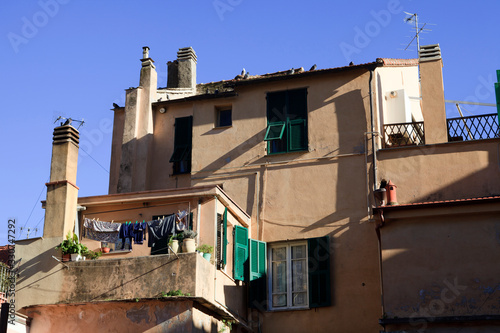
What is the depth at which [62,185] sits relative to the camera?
A: 825 inches

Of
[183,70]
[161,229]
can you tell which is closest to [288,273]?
[161,229]

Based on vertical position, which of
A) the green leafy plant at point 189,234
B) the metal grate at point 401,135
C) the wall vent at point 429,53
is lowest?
the green leafy plant at point 189,234

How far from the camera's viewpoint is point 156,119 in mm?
25922

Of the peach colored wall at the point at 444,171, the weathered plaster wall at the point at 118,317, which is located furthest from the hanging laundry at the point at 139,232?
the peach colored wall at the point at 444,171

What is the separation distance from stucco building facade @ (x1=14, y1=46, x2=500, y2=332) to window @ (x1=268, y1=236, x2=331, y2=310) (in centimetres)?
4

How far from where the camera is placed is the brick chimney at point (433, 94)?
22359 millimetres

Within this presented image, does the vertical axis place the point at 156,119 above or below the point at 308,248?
above

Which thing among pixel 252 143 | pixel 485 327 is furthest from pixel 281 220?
pixel 485 327

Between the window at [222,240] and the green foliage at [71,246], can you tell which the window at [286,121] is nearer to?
the window at [222,240]

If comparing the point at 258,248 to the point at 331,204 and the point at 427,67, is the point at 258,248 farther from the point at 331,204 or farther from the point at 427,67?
the point at 427,67

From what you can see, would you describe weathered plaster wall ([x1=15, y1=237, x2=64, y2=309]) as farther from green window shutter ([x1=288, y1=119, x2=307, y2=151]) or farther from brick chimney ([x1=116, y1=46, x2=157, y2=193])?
green window shutter ([x1=288, y1=119, x2=307, y2=151])

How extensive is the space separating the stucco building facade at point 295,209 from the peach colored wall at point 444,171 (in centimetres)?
4

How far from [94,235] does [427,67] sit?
1058cm

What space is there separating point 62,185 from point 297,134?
22.8 feet
